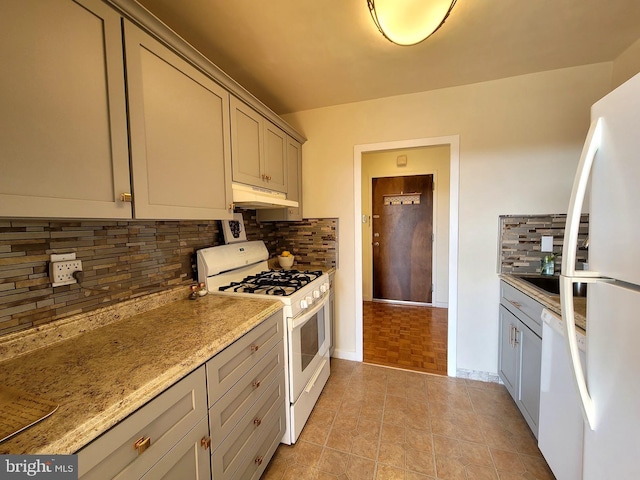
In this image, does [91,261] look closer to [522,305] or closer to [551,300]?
[551,300]

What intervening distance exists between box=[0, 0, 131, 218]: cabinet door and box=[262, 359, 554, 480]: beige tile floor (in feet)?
5.21

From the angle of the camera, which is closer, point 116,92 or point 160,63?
point 116,92

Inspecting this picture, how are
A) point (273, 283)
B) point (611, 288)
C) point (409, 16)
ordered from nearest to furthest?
point (611, 288)
point (409, 16)
point (273, 283)

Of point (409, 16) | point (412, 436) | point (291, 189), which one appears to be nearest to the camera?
point (409, 16)

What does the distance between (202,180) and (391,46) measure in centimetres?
139

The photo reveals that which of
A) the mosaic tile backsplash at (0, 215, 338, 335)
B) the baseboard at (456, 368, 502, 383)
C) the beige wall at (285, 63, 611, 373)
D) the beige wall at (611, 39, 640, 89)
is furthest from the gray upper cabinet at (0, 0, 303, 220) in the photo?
the beige wall at (611, 39, 640, 89)

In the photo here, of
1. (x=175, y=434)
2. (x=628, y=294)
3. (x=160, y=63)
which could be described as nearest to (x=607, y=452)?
(x=628, y=294)

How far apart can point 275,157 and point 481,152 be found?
1.65m

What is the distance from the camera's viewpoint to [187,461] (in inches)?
32.5

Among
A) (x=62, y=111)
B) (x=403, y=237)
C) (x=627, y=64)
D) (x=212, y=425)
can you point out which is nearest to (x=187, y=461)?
(x=212, y=425)

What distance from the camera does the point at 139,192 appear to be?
3.25ft

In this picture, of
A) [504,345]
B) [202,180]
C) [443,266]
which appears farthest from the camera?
[443,266]

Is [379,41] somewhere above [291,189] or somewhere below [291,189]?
above

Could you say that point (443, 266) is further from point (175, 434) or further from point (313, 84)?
point (175, 434)
